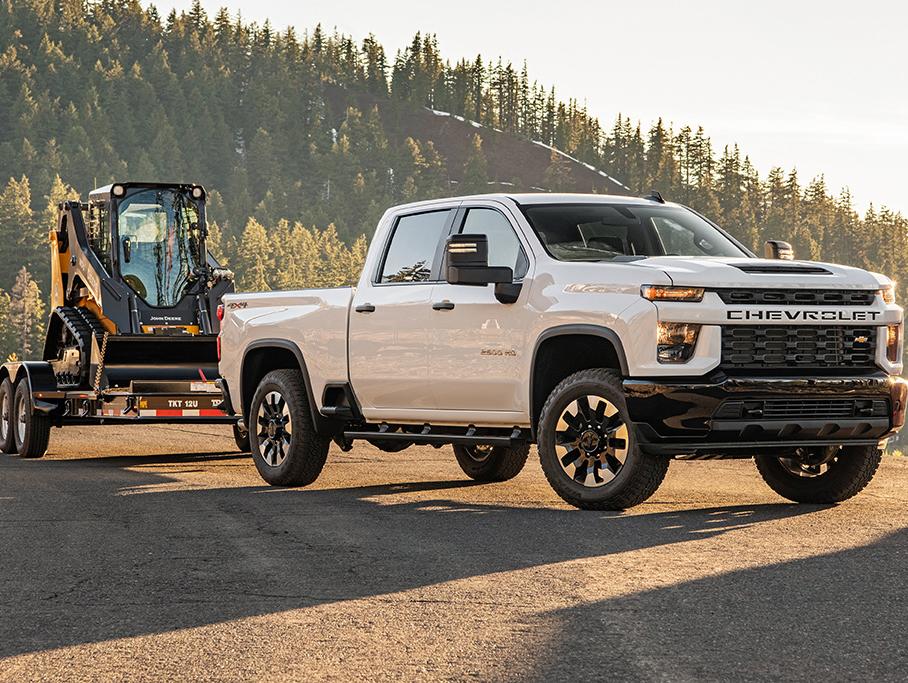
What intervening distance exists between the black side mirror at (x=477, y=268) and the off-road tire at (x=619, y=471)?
31.7 inches

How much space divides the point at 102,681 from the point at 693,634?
2.27 meters

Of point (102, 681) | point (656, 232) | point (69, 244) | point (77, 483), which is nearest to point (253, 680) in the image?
point (102, 681)

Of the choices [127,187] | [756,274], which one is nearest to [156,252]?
[127,187]

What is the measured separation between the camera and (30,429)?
59.0ft

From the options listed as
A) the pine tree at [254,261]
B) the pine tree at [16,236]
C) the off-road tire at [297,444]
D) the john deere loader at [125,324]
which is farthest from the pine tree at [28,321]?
the off-road tire at [297,444]

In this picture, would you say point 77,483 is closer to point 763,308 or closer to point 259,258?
point 763,308

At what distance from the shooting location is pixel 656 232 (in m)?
11.4

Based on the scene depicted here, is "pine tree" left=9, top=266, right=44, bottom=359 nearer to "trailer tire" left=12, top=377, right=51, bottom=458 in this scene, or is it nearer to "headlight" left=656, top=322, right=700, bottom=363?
"trailer tire" left=12, top=377, right=51, bottom=458

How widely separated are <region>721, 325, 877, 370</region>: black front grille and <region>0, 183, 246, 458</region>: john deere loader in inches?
354

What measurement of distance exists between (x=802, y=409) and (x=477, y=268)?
2.46 metres

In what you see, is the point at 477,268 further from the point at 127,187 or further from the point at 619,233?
the point at 127,187

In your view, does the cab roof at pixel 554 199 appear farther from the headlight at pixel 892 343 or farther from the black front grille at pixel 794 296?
the headlight at pixel 892 343

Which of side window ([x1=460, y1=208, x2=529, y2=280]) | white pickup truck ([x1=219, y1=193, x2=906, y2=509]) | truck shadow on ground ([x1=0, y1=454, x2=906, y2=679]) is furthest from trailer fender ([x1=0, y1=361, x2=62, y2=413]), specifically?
side window ([x1=460, y1=208, x2=529, y2=280])

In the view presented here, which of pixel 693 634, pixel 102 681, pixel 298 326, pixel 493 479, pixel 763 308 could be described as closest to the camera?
pixel 102 681
